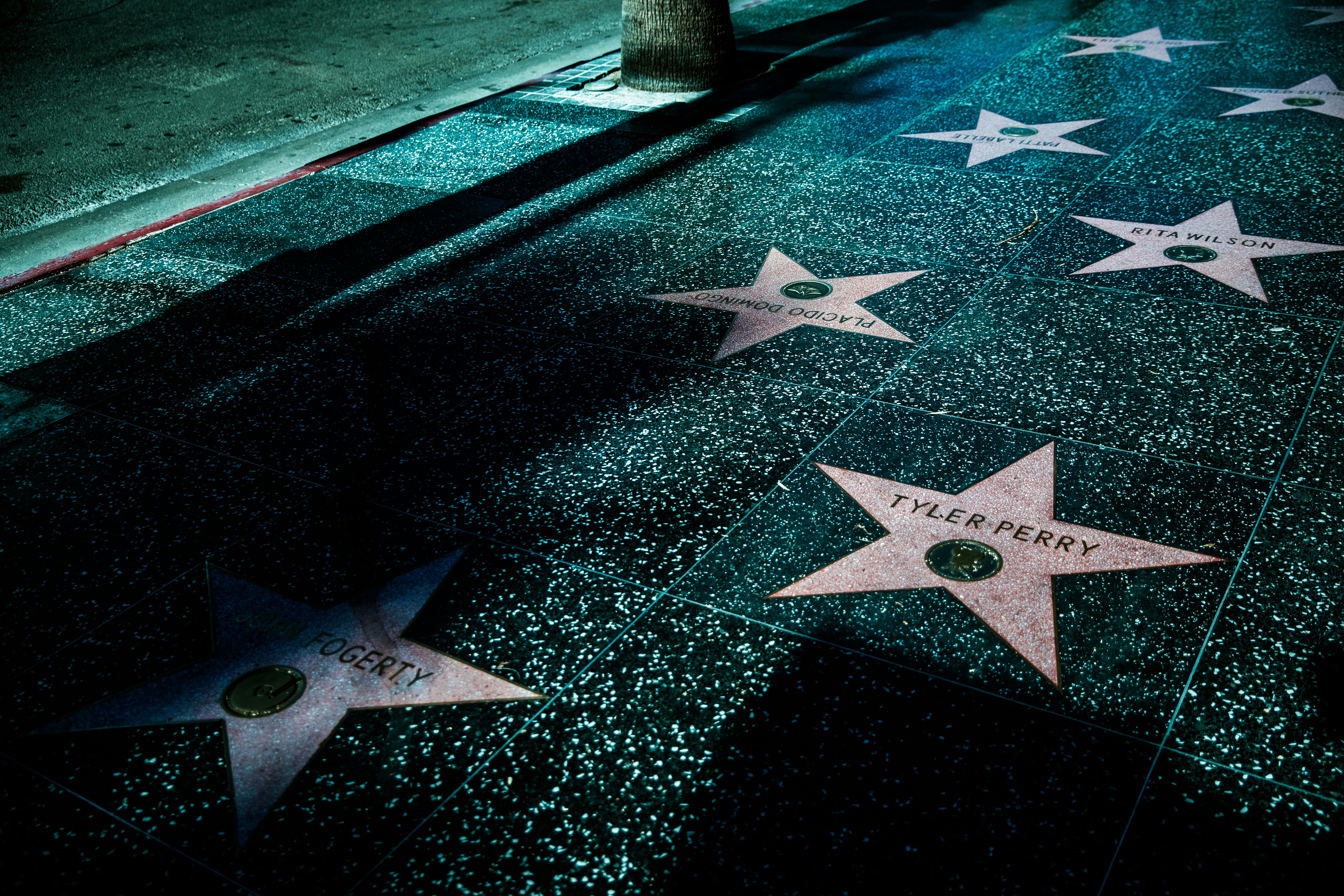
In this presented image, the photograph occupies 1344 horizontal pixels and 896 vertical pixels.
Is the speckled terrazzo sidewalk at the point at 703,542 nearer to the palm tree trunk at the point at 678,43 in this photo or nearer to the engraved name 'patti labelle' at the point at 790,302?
the engraved name 'patti labelle' at the point at 790,302

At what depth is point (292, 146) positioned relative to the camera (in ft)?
18.7

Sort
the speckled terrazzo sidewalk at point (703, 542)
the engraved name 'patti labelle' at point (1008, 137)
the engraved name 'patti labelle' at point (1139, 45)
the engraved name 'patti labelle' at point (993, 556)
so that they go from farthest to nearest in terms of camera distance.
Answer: the engraved name 'patti labelle' at point (1139, 45)
the engraved name 'patti labelle' at point (1008, 137)
the engraved name 'patti labelle' at point (993, 556)
the speckled terrazzo sidewalk at point (703, 542)

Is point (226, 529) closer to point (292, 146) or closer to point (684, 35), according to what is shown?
point (292, 146)

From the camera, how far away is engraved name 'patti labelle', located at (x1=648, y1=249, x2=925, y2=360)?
3.15 metres

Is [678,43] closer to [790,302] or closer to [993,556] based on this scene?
[790,302]

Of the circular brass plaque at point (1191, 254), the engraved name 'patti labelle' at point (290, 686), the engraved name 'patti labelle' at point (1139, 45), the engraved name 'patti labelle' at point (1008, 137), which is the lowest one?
the engraved name 'patti labelle' at point (290, 686)

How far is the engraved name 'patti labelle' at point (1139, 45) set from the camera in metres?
5.94

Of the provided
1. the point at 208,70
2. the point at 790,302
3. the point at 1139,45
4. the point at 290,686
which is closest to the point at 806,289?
the point at 790,302

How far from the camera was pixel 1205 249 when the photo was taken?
3461 millimetres

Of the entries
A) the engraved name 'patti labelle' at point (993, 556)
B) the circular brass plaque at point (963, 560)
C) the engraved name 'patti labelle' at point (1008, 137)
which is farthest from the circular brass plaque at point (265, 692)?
the engraved name 'patti labelle' at point (1008, 137)

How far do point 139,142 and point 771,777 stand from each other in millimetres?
6070

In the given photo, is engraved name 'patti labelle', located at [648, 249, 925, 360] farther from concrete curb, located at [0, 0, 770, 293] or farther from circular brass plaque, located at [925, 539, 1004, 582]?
concrete curb, located at [0, 0, 770, 293]

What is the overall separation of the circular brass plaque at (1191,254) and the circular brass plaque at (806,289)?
115cm

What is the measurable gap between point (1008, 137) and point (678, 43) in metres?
2.02
